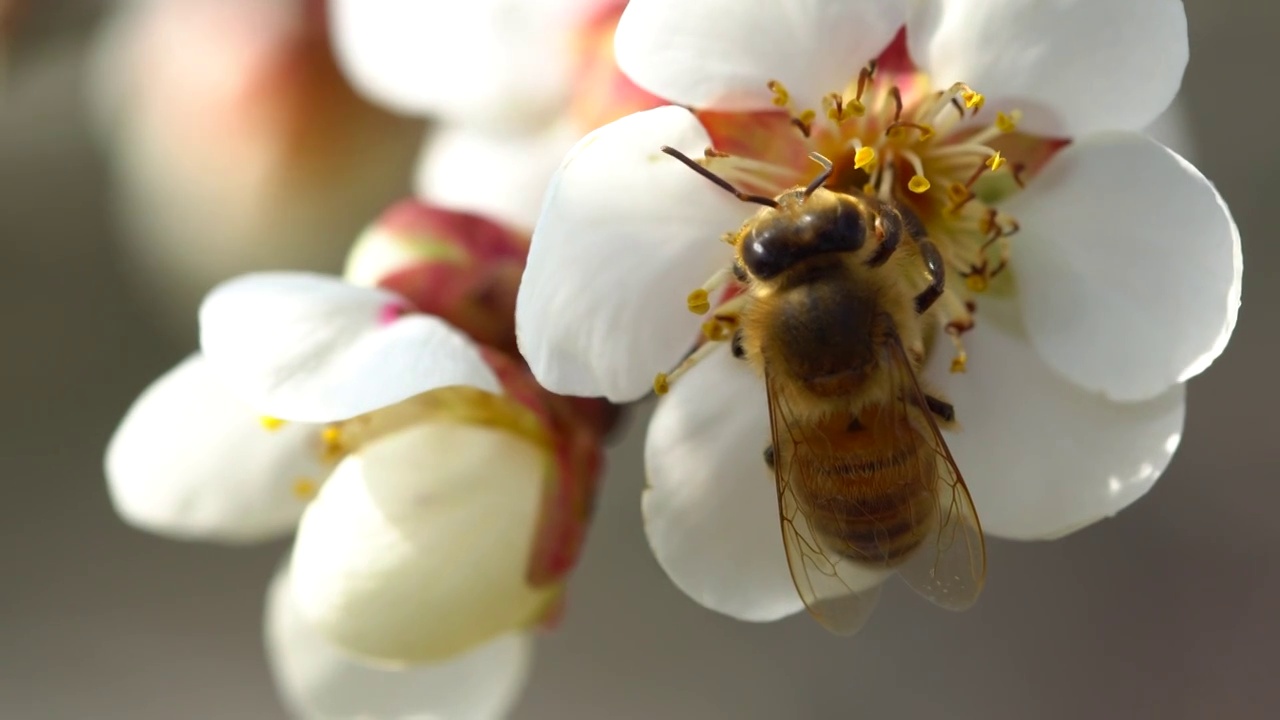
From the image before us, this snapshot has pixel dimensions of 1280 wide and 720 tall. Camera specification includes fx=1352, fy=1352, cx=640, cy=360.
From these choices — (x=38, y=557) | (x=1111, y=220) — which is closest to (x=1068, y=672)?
(x=1111, y=220)

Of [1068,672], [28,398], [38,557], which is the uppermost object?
[28,398]

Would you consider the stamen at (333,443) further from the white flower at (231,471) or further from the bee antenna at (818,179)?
the bee antenna at (818,179)

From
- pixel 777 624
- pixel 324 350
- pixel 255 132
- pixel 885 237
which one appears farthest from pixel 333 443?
pixel 777 624

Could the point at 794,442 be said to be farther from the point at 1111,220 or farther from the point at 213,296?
the point at 213,296

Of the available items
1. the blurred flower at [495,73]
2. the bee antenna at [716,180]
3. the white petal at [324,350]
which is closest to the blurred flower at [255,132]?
the blurred flower at [495,73]

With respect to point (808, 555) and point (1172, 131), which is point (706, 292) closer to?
point (808, 555)

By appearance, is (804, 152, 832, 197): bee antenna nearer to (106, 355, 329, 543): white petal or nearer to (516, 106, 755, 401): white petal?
(516, 106, 755, 401): white petal
